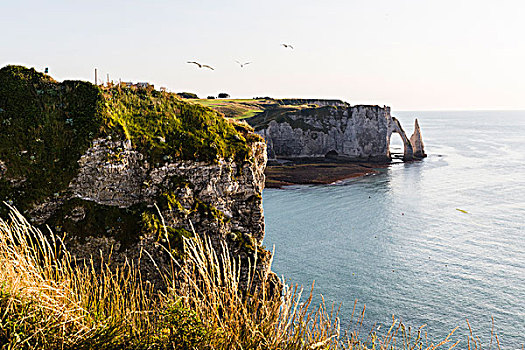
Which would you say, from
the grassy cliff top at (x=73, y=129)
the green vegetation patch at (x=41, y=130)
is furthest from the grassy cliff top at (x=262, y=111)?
the green vegetation patch at (x=41, y=130)

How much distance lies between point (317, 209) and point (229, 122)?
28.5m

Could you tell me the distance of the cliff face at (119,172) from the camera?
51.4 ft

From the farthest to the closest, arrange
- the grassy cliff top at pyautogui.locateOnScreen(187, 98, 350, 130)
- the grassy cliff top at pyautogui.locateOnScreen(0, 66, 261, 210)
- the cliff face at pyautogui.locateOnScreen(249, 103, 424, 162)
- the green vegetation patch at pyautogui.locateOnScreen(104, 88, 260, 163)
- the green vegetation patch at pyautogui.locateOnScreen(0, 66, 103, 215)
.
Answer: the grassy cliff top at pyautogui.locateOnScreen(187, 98, 350, 130), the cliff face at pyautogui.locateOnScreen(249, 103, 424, 162), the green vegetation patch at pyautogui.locateOnScreen(104, 88, 260, 163), the grassy cliff top at pyautogui.locateOnScreen(0, 66, 261, 210), the green vegetation patch at pyautogui.locateOnScreen(0, 66, 103, 215)

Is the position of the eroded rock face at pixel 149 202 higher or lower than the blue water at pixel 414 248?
higher

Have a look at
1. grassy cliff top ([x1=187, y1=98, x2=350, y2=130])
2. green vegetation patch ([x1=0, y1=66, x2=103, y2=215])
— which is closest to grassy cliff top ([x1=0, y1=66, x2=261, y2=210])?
green vegetation patch ([x1=0, y1=66, x2=103, y2=215])

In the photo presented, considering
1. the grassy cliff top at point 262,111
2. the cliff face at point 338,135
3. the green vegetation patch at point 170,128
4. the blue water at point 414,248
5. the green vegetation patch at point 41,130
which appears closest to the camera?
the green vegetation patch at point 41,130

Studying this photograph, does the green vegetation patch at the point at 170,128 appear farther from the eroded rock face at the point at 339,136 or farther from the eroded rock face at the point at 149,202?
the eroded rock face at the point at 339,136

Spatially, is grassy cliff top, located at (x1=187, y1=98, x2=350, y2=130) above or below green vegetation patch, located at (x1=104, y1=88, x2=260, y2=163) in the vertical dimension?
above

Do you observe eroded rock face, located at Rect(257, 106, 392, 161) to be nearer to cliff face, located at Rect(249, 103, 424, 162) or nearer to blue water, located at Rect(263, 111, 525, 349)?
cliff face, located at Rect(249, 103, 424, 162)

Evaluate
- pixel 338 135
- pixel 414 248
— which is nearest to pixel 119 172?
pixel 414 248

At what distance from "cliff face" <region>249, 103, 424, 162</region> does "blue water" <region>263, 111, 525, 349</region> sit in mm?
22036

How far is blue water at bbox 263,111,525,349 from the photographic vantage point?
23.2 meters

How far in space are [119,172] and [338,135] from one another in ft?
246

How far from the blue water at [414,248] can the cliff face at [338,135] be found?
72.3ft
